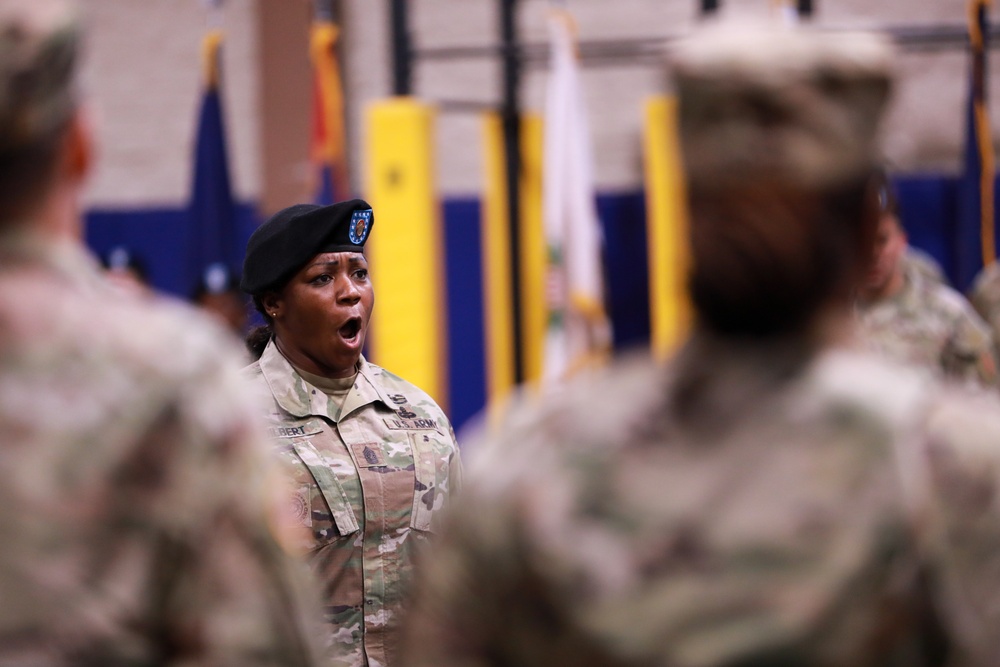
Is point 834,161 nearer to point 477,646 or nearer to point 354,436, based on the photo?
point 477,646

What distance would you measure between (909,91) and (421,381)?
4.03 m

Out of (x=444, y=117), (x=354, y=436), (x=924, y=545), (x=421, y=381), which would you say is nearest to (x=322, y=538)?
(x=354, y=436)

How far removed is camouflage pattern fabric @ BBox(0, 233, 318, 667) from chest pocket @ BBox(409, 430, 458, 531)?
192 cm

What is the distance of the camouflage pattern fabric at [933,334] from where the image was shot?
519 cm

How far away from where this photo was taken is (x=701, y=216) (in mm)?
1426

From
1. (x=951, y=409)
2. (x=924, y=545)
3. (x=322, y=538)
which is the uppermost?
(x=951, y=409)

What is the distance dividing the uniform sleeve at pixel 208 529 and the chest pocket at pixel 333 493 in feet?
5.90

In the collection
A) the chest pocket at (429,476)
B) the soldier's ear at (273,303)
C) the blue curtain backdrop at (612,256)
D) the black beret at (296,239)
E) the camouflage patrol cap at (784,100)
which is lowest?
the blue curtain backdrop at (612,256)

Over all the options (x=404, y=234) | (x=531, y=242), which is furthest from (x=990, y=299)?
→ (x=404, y=234)

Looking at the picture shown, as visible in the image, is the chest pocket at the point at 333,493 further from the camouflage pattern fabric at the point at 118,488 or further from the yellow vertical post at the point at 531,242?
the yellow vertical post at the point at 531,242

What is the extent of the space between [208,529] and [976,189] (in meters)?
6.46

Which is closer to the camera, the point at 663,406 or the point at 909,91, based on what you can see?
the point at 663,406

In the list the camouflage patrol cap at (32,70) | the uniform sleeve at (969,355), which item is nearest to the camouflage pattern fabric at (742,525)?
the camouflage patrol cap at (32,70)

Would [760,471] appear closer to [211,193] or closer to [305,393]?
[305,393]
